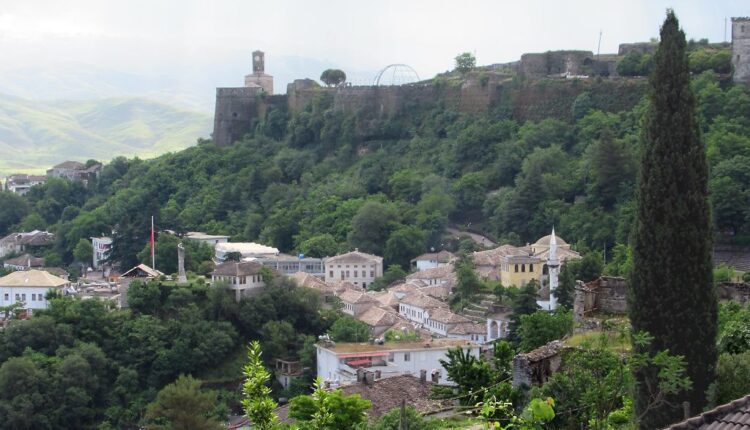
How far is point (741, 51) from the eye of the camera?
45969 millimetres

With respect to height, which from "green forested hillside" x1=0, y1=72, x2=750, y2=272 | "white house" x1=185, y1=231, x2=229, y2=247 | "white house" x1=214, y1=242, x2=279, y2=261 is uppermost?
"green forested hillside" x1=0, y1=72, x2=750, y2=272

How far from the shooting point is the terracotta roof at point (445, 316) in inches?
1542

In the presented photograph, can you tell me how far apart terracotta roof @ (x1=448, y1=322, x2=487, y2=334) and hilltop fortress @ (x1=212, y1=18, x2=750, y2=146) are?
15.0 meters

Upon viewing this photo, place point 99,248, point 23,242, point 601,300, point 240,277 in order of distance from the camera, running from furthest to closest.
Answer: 1. point 23,242
2. point 99,248
3. point 240,277
4. point 601,300

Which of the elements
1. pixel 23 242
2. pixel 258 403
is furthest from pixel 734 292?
pixel 23 242

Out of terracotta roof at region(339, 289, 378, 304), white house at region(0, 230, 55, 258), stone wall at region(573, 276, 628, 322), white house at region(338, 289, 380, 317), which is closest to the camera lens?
stone wall at region(573, 276, 628, 322)

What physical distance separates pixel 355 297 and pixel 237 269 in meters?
4.36

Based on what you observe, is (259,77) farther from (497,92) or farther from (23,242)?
(497,92)

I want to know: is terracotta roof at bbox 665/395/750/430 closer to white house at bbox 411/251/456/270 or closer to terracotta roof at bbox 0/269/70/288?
terracotta roof at bbox 0/269/70/288

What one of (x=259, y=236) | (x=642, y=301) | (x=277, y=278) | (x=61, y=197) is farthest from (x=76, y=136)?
(x=642, y=301)

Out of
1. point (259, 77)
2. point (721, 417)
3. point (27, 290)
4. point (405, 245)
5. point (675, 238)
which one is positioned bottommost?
point (27, 290)

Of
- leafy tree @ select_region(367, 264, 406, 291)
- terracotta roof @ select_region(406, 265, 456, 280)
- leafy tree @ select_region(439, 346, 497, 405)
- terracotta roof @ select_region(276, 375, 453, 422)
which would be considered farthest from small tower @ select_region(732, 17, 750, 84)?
leafy tree @ select_region(439, 346, 497, 405)

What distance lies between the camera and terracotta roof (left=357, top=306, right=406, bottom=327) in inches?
1576

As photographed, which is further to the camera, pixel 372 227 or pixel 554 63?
pixel 554 63
